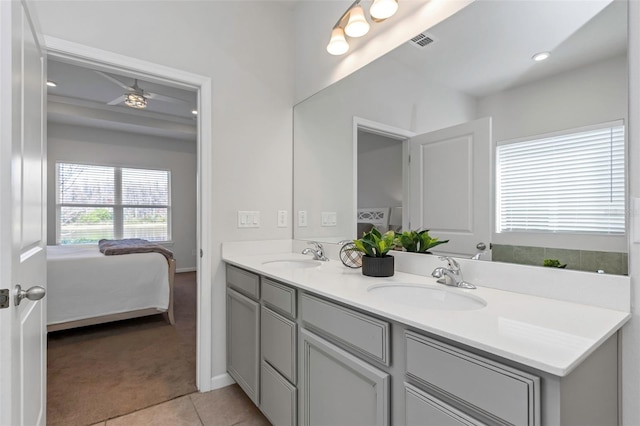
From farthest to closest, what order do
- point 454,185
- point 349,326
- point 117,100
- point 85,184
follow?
point 85,184 < point 117,100 < point 454,185 < point 349,326

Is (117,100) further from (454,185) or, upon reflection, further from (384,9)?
(454,185)

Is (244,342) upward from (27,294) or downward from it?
downward

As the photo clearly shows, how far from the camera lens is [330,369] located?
1217 mm

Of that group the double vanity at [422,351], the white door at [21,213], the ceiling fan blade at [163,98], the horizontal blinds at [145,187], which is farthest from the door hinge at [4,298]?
the horizontal blinds at [145,187]

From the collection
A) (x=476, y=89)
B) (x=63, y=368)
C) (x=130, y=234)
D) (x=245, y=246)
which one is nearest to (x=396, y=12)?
(x=476, y=89)

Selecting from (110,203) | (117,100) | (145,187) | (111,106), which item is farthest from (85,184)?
(117,100)

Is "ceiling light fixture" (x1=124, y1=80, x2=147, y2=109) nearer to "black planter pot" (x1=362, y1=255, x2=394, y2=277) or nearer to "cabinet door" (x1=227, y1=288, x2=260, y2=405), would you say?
"cabinet door" (x1=227, y1=288, x2=260, y2=405)

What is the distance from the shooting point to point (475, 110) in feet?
4.37

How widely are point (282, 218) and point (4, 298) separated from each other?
1692 millimetres

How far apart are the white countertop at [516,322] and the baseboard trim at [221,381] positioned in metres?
1.22

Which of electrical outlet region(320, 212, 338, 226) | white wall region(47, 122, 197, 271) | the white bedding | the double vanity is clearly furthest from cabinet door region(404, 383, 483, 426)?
white wall region(47, 122, 197, 271)

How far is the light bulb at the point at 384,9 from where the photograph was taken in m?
1.54

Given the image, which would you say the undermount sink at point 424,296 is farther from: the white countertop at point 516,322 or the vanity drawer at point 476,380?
the vanity drawer at point 476,380

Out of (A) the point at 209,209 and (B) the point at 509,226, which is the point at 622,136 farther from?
(A) the point at 209,209
